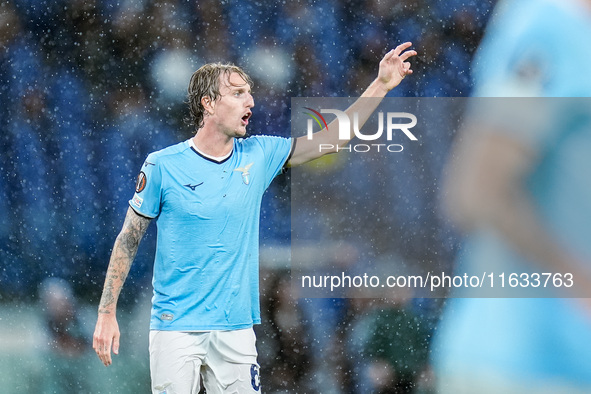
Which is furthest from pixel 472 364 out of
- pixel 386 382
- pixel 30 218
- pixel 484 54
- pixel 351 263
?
pixel 30 218

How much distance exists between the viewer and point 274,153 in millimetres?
3164

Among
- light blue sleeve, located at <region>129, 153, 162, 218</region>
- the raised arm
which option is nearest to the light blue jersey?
light blue sleeve, located at <region>129, 153, 162, 218</region>

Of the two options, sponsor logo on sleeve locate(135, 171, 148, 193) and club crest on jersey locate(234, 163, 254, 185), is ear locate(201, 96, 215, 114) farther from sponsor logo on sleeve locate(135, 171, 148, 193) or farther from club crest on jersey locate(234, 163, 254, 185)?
sponsor logo on sleeve locate(135, 171, 148, 193)

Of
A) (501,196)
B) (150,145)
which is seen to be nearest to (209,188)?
(150,145)

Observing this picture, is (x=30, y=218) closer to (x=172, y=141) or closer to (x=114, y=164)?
(x=114, y=164)

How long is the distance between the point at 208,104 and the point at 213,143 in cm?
16

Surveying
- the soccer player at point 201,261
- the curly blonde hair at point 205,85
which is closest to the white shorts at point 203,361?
the soccer player at point 201,261

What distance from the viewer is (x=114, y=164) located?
11.9 ft

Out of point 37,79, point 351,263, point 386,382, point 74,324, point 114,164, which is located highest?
point 37,79

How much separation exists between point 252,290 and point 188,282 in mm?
238

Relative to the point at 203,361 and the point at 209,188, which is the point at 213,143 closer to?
the point at 209,188

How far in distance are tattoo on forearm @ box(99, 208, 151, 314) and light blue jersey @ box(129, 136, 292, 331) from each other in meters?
0.05

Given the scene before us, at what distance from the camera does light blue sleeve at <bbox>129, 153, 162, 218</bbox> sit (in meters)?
2.96

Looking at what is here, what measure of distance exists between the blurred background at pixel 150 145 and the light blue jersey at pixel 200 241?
64cm
